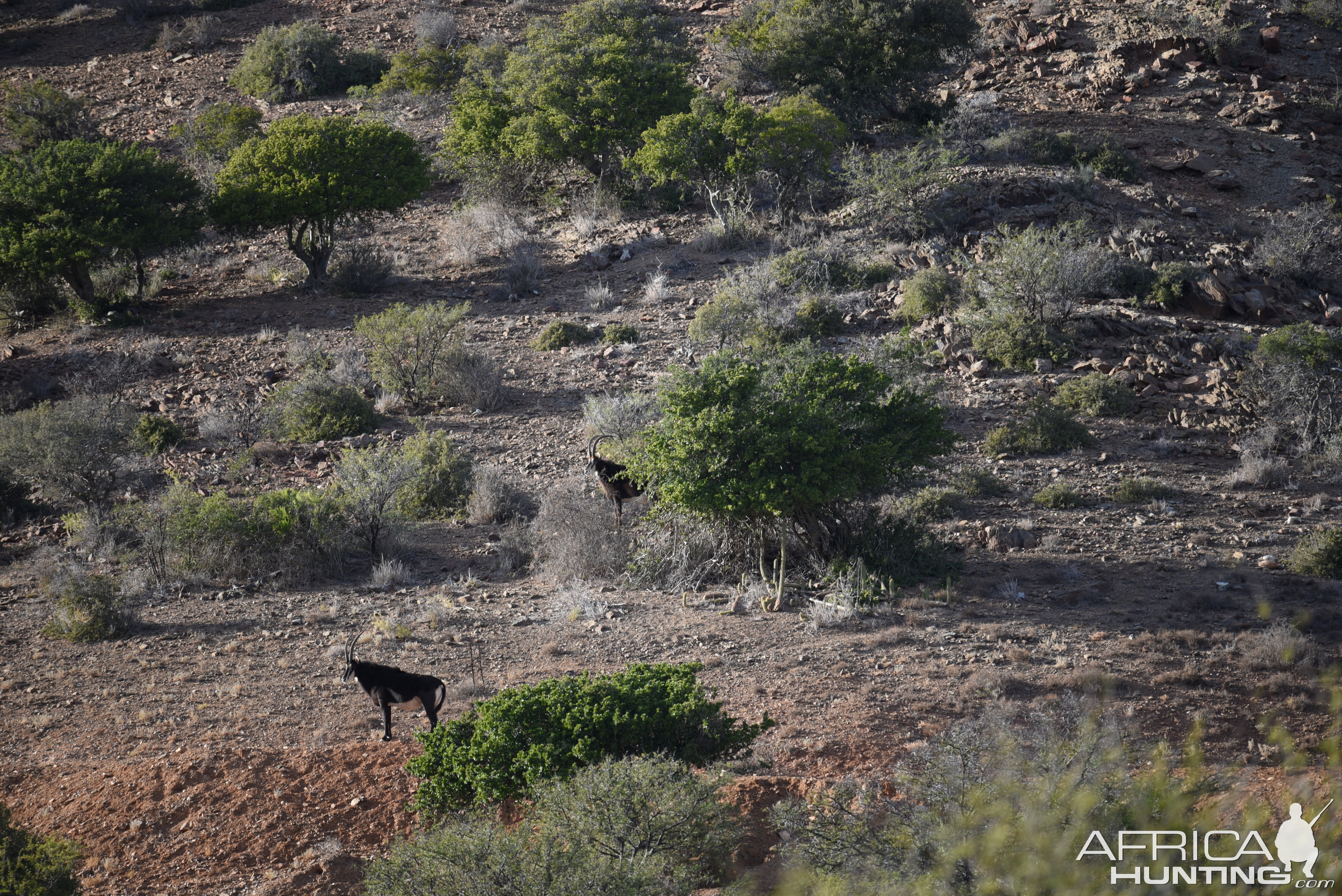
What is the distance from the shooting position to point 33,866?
481 cm

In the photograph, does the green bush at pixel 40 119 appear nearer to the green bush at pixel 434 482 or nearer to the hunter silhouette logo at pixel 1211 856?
the green bush at pixel 434 482

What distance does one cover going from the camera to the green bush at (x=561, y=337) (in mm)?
16250

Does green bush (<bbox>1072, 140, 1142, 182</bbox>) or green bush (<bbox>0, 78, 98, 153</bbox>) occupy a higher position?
green bush (<bbox>0, 78, 98, 153</bbox>)

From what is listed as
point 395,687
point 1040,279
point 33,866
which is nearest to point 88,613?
point 395,687

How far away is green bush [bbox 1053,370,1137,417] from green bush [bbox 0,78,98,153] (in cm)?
2456

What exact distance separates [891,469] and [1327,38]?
23.6 metres

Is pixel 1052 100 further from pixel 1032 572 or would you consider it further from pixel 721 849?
pixel 721 849

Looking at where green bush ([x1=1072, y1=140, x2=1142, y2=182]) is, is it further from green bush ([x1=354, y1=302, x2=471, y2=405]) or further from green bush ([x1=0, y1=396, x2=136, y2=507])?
green bush ([x1=0, y1=396, x2=136, y2=507])

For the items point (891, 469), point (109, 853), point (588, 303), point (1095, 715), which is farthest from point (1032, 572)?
point (588, 303)

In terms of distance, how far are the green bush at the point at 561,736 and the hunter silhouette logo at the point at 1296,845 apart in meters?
3.01

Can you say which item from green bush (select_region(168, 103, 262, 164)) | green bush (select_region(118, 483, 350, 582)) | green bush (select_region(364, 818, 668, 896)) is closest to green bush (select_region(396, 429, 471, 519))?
green bush (select_region(118, 483, 350, 582))

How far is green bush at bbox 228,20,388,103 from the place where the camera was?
28031 mm

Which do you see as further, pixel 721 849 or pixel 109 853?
pixel 109 853

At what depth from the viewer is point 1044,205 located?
1862 centimetres
